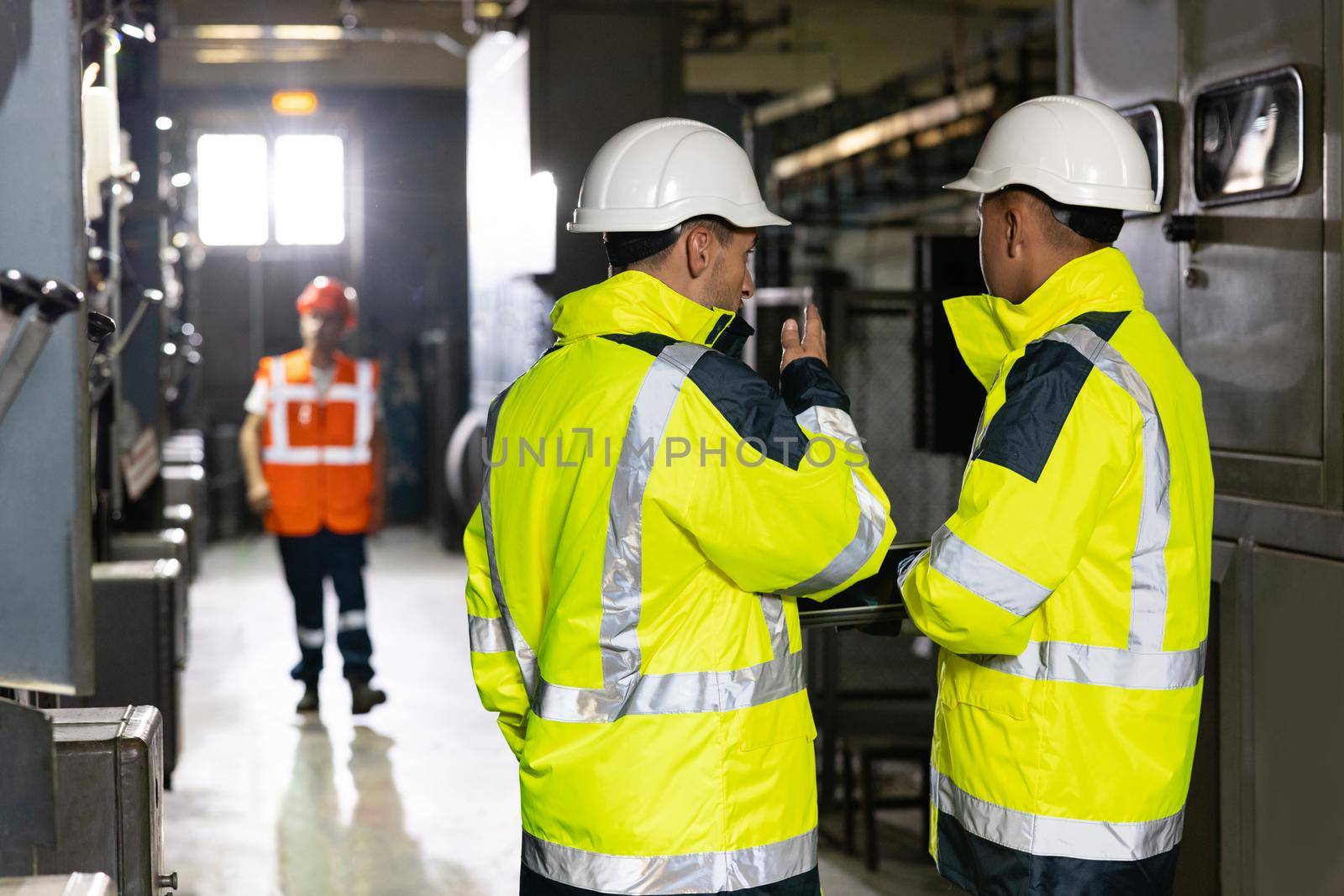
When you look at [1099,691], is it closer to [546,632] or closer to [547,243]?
[546,632]

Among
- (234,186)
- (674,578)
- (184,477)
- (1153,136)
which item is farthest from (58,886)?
(234,186)

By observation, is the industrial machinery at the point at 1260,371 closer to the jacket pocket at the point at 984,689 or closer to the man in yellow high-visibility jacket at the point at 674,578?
the jacket pocket at the point at 984,689

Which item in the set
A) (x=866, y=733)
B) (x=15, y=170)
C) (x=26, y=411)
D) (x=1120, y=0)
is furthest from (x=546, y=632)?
(x=866, y=733)

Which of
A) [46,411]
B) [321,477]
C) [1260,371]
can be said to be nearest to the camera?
[46,411]

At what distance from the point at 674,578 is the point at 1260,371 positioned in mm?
1645

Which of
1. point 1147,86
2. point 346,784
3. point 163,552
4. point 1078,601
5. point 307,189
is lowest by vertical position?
point 346,784

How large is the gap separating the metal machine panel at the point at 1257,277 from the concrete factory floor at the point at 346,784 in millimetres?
1804

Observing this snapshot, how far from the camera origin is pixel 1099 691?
2102 millimetres

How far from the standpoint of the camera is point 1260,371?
2.95 meters

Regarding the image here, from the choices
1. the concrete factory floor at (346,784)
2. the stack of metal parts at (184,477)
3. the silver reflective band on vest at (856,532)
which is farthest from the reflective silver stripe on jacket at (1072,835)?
the stack of metal parts at (184,477)

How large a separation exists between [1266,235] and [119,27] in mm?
3641

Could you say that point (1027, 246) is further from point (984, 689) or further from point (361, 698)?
point (361, 698)

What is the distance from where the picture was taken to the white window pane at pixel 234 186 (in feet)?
43.8

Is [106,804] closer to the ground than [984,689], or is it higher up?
closer to the ground
